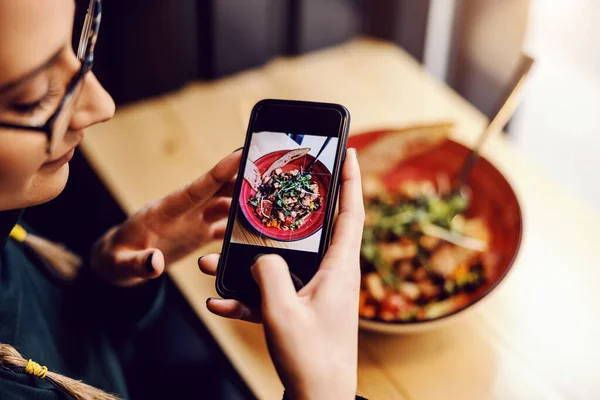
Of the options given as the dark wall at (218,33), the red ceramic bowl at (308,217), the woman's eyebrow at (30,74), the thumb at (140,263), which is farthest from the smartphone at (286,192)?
the dark wall at (218,33)

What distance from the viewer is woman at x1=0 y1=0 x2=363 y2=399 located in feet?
1.62

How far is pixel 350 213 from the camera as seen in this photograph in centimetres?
59

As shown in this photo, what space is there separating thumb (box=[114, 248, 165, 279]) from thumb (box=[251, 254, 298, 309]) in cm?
19

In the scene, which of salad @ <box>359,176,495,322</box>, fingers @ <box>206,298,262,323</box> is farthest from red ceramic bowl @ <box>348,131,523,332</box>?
fingers @ <box>206,298,262,323</box>

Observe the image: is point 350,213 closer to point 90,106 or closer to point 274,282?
point 274,282

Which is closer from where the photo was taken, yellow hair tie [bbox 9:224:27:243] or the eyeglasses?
the eyeglasses

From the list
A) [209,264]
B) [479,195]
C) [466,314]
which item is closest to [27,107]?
[209,264]

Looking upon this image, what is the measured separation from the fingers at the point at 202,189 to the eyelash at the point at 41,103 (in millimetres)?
211

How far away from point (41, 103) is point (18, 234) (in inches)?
14.3

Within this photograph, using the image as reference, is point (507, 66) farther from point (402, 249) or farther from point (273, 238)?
point (273, 238)

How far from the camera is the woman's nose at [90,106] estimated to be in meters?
0.56

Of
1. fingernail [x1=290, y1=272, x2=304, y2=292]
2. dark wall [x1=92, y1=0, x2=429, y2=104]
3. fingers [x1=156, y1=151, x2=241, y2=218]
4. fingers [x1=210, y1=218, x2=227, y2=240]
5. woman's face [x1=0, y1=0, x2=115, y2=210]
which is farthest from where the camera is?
dark wall [x1=92, y1=0, x2=429, y2=104]

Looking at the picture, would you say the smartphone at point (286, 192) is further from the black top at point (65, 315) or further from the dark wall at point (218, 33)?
the dark wall at point (218, 33)

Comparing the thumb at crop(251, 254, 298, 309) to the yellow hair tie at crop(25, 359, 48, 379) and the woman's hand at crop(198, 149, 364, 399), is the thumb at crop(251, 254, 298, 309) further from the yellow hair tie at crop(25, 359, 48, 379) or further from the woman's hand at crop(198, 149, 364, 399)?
the yellow hair tie at crop(25, 359, 48, 379)
